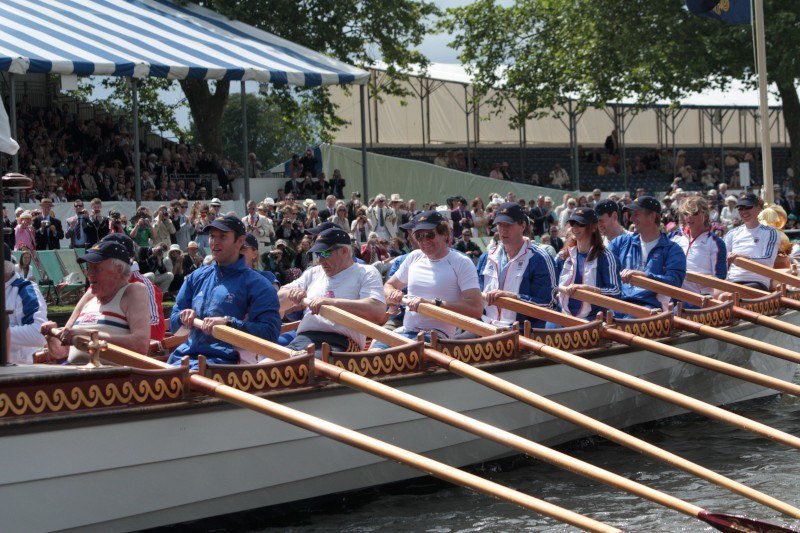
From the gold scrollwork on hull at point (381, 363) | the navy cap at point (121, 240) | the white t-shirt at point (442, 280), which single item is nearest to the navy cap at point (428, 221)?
the white t-shirt at point (442, 280)

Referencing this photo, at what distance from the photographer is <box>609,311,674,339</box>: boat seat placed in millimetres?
10195

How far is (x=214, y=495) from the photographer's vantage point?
7332mm

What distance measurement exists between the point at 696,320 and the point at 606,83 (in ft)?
77.2

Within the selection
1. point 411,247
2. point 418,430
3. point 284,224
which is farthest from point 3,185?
point 411,247

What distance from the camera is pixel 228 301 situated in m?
7.89

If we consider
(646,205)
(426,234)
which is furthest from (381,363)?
(646,205)

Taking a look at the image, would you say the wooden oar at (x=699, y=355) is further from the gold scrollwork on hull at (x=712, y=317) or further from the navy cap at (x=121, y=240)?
the navy cap at (x=121, y=240)

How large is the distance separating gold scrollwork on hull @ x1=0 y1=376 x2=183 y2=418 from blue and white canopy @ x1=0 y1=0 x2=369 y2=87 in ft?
33.5

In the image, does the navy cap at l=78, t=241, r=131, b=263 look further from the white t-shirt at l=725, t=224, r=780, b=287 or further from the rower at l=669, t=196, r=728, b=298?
the white t-shirt at l=725, t=224, r=780, b=287

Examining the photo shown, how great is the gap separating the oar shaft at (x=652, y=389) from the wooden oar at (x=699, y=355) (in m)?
0.61

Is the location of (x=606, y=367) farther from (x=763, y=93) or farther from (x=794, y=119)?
(x=794, y=119)

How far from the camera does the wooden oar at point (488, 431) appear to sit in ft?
22.2

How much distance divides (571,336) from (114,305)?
12.8 ft

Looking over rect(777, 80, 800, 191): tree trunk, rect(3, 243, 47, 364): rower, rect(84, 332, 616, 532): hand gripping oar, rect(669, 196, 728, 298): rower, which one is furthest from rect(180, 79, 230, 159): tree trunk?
rect(84, 332, 616, 532): hand gripping oar
